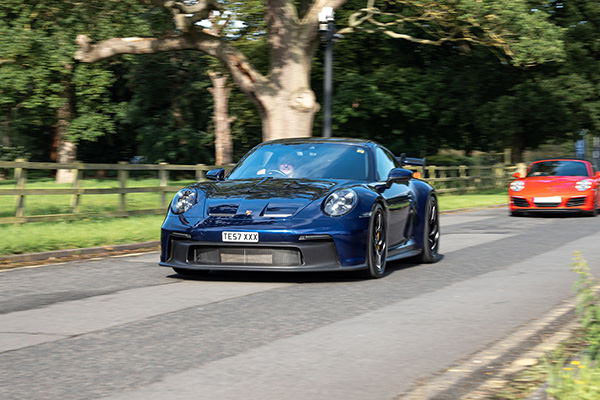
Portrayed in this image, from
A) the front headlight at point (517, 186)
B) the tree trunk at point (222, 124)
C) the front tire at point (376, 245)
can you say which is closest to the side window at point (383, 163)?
the front tire at point (376, 245)

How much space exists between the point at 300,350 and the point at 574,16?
3270cm

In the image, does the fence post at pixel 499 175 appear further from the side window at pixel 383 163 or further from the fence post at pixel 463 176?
the side window at pixel 383 163

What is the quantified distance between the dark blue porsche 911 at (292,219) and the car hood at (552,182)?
11197 millimetres

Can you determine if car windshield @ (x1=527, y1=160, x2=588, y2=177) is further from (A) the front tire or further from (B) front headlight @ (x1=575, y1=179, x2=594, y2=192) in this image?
(A) the front tire

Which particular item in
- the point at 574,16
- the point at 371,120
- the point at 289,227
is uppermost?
the point at 574,16

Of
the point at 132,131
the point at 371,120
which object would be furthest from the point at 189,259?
the point at 132,131

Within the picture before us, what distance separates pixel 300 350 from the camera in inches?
203

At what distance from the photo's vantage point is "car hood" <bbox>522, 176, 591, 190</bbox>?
19656mm

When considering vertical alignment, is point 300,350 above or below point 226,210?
below

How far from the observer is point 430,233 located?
34.2 feet

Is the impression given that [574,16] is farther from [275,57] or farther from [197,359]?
[197,359]

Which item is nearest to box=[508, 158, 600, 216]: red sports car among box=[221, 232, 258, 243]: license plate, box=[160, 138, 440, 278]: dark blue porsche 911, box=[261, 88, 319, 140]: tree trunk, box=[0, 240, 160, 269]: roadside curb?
box=[261, 88, 319, 140]: tree trunk

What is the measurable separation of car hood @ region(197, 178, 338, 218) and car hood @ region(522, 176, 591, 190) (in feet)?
40.0

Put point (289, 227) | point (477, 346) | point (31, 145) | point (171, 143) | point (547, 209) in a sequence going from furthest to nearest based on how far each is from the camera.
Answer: point (31, 145) < point (171, 143) < point (547, 209) < point (289, 227) < point (477, 346)
